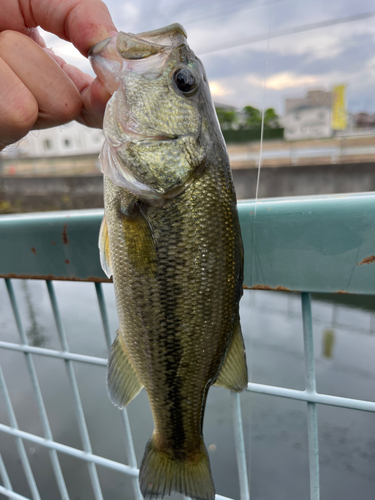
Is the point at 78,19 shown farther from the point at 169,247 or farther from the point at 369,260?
the point at 369,260

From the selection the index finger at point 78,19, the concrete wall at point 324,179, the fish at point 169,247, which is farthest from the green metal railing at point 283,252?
the concrete wall at point 324,179

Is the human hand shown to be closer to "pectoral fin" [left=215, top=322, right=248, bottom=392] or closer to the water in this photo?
"pectoral fin" [left=215, top=322, right=248, bottom=392]

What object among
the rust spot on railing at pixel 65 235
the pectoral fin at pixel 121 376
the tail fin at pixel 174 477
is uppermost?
the rust spot on railing at pixel 65 235

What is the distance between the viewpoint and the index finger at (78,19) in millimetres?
542

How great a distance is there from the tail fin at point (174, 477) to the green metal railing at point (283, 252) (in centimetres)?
21

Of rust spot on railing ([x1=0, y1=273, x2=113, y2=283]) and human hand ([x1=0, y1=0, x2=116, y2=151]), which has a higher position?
human hand ([x1=0, y1=0, x2=116, y2=151])

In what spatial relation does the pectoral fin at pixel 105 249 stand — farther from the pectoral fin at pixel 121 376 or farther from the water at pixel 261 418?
the water at pixel 261 418

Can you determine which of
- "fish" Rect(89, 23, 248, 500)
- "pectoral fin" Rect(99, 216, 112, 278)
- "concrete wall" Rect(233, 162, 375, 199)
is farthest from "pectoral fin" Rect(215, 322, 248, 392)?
"concrete wall" Rect(233, 162, 375, 199)

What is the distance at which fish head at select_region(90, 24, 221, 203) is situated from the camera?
54cm

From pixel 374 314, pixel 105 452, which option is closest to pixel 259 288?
pixel 105 452

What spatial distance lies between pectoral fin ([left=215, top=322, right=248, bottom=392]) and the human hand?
497 mm

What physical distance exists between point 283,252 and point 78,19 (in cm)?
57

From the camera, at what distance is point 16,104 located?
52 cm

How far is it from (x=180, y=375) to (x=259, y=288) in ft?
0.83
